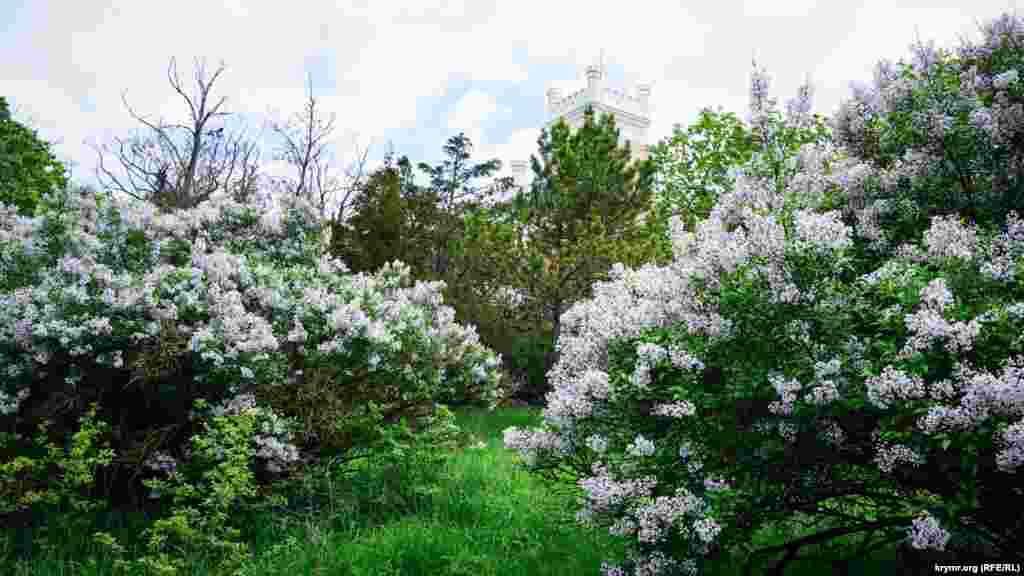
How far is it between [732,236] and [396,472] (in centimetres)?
390

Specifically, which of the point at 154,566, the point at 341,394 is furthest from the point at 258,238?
the point at 154,566

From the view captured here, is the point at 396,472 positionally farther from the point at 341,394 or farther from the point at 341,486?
the point at 341,394

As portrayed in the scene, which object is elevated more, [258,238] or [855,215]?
[258,238]

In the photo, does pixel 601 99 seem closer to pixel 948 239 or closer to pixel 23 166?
pixel 23 166

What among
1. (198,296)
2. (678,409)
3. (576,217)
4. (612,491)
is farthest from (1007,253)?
(576,217)

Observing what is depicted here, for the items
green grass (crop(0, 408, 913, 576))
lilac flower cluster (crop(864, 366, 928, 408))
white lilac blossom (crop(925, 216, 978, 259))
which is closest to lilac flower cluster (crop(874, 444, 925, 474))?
lilac flower cluster (crop(864, 366, 928, 408))

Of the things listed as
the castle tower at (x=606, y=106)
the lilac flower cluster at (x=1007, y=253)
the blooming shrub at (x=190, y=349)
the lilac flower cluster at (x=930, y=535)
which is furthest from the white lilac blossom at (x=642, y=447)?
the castle tower at (x=606, y=106)

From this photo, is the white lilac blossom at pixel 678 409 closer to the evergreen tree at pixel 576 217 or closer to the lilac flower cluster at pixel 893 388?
the lilac flower cluster at pixel 893 388

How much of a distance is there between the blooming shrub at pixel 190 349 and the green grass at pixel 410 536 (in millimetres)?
423

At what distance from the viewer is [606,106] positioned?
28.5 metres

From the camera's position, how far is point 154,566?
404cm

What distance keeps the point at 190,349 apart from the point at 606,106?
25177mm

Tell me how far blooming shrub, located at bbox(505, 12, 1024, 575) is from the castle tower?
952 inches

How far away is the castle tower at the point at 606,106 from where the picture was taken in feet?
90.7
